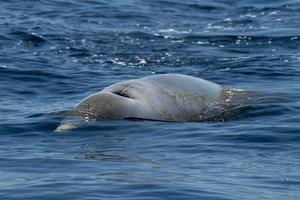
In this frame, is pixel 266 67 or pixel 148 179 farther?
pixel 266 67

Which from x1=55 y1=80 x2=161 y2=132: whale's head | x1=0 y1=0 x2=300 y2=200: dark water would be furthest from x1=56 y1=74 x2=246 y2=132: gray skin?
x1=0 y1=0 x2=300 y2=200: dark water

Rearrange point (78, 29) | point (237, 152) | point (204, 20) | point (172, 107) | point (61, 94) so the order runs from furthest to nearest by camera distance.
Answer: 1. point (204, 20)
2. point (78, 29)
3. point (61, 94)
4. point (172, 107)
5. point (237, 152)

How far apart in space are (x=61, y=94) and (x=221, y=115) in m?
3.04

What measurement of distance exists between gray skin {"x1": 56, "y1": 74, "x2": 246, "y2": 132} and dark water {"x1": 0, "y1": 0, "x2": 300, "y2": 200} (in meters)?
0.20

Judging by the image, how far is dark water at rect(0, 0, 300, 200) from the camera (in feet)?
29.9

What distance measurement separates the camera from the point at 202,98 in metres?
13.1

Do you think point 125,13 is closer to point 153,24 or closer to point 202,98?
point 153,24

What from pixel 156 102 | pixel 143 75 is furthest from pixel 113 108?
pixel 143 75

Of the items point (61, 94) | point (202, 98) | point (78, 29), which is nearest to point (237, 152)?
point (202, 98)

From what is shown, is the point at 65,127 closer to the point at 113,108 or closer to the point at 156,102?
the point at 113,108

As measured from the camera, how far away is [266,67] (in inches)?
666

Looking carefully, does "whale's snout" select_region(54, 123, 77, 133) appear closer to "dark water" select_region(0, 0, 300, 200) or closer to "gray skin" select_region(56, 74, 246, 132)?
"gray skin" select_region(56, 74, 246, 132)

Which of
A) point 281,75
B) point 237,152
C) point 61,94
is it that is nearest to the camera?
point 237,152

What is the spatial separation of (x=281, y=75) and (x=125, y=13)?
8.53 metres
